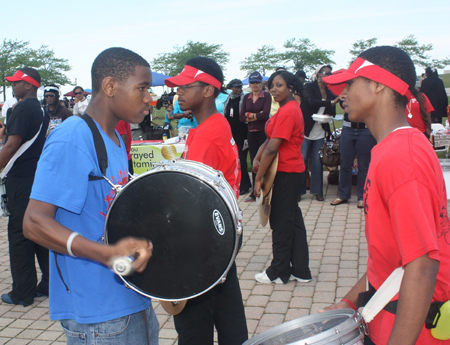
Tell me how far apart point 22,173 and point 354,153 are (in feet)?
18.0

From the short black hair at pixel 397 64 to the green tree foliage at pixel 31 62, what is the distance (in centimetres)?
5291

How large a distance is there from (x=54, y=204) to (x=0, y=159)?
2.93 metres

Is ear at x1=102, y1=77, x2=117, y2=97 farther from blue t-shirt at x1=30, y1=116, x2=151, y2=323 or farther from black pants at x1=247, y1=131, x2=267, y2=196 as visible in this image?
black pants at x1=247, y1=131, x2=267, y2=196

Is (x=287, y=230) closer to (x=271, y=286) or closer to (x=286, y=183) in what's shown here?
(x=286, y=183)

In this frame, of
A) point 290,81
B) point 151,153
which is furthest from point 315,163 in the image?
point 290,81

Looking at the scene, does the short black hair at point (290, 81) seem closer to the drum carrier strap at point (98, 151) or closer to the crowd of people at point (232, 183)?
the crowd of people at point (232, 183)

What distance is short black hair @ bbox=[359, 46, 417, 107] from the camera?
1.77 metres

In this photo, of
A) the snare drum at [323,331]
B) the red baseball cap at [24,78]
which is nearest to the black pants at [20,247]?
the red baseball cap at [24,78]

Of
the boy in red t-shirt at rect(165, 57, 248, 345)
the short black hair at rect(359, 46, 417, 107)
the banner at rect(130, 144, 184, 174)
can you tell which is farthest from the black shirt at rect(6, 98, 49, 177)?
the banner at rect(130, 144, 184, 174)

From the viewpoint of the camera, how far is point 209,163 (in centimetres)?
283

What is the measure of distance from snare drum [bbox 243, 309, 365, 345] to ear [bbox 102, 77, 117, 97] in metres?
1.31

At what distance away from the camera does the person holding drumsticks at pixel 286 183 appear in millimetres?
4547

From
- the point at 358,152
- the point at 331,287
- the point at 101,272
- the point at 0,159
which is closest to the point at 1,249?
the point at 0,159

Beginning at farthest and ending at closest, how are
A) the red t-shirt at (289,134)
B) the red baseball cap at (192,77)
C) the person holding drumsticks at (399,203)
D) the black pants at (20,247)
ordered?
1. the red t-shirt at (289,134)
2. the black pants at (20,247)
3. the red baseball cap at (192,77)
4. the person holding drumsticks at (399,203)
